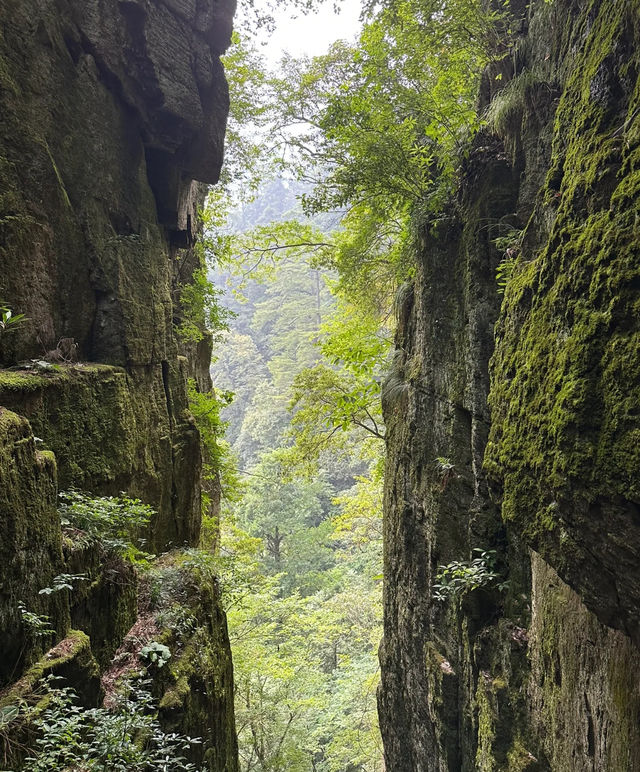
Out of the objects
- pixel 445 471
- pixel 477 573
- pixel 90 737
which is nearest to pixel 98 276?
pixel 90 737

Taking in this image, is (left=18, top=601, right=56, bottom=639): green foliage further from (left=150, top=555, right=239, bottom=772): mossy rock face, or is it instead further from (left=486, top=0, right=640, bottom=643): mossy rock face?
(left=486, top=0, right=640, bottom=643): mossy rock face

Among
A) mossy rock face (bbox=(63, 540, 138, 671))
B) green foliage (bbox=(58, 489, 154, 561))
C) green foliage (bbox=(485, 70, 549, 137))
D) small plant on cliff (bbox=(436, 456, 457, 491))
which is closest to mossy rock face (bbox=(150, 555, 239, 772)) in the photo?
mossy rock face (bbox=(63, 540, 138, 671))

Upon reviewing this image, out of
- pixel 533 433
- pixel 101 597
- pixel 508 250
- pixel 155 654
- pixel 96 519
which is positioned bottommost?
pixel 155 654

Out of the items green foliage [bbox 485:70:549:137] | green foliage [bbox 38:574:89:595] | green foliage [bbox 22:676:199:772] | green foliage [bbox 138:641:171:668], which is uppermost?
green foliage [bbox 485:70:549:137]

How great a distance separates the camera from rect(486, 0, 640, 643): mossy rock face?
2.51m

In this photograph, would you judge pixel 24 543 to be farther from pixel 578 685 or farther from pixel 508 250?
pixel 508 250

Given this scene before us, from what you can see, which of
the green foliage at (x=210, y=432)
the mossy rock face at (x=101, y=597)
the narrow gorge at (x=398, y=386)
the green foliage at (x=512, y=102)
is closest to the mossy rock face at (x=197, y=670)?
the narrow gorge at (x=398, y=386)

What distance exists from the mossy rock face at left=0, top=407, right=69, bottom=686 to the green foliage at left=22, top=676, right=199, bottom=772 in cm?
34

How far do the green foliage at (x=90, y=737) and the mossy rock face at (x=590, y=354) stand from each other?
3.09 meters

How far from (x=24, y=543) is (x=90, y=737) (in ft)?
4.72

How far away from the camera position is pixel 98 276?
5.98 meters

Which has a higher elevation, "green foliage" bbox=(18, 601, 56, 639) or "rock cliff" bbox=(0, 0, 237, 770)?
"rock cliff" bbox=(0, 0, 237, 770)

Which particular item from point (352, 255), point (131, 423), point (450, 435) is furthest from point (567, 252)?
point (352, 255)

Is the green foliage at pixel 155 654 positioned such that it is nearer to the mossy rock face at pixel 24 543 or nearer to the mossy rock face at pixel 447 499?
the mossy rock face at pixel 24 543
